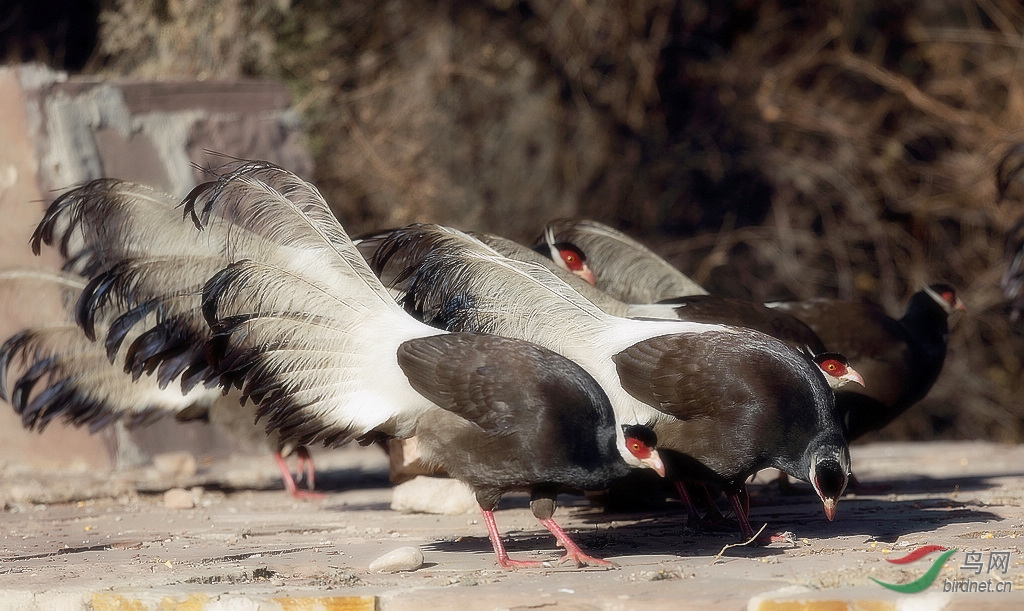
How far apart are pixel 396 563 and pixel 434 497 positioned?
58.4 inches

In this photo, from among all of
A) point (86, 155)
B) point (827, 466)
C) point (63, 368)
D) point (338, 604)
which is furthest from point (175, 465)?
point (827, 466)

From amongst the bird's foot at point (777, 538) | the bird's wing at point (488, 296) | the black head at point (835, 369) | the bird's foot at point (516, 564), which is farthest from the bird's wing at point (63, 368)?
the black head at point (835, 369)

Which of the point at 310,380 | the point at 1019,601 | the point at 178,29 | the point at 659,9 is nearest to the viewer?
the point at 1019,601

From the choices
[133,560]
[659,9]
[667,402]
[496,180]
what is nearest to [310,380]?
[133,560]

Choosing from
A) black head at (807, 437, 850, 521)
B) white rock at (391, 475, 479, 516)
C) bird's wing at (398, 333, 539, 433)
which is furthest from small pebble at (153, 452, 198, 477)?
black head at (807, 437, 850, 521)

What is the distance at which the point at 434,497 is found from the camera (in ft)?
16.6

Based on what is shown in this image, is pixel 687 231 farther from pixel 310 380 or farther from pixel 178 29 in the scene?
pixel 310 380

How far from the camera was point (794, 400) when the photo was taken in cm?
392

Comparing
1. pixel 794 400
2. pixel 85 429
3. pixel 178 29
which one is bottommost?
pixel 85 429

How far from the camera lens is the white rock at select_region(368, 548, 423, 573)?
357 centimetres

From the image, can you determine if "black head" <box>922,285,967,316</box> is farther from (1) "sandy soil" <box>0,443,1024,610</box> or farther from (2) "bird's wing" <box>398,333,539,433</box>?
(2) "bird's wing" <box>398,333,539,433</box>

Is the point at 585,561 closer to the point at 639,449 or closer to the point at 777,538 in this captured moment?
the point at 639,449

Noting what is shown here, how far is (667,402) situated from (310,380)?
1248 millimetres

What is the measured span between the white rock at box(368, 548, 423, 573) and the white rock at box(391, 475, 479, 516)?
→ 1412 mm
